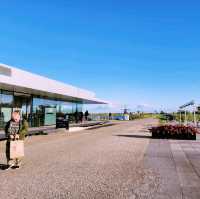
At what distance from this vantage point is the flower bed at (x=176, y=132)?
17406 mm

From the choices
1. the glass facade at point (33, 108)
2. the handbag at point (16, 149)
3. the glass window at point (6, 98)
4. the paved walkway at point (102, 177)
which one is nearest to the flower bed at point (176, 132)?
the paved walkway at point (102, 177)

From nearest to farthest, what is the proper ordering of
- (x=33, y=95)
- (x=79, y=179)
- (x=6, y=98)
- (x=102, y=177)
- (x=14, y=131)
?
(x=79, y=179), (x=102, y=177), (x=14, y=131), (x=6, y=98), (x=33, y=95)

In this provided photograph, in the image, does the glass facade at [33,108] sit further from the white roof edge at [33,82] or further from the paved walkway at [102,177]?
the paved walkway at [102,177]

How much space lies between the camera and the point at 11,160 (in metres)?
8.41

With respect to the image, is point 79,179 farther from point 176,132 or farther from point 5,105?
point 5,105

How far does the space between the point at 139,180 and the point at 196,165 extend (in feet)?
9.03

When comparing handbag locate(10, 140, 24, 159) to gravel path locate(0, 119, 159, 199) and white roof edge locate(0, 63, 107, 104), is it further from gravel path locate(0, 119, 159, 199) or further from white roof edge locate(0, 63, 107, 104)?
white roof edge locate(0, 63, 107, 104)

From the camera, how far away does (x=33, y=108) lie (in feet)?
92.4

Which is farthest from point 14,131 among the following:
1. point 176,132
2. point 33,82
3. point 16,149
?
point 33,82

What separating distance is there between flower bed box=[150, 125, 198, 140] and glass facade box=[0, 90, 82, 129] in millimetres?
10206

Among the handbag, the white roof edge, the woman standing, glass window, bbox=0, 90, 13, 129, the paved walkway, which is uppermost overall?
the white roof edge

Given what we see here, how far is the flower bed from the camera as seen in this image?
17406 millimetres

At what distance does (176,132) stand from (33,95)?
15.0m

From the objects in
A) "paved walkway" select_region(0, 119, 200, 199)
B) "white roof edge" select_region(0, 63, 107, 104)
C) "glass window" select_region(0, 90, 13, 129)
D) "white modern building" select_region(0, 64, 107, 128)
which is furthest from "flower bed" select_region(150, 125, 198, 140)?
"glass window" select_region(0, 90, 13, 129)
